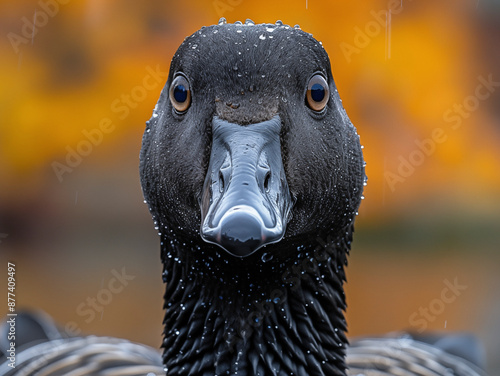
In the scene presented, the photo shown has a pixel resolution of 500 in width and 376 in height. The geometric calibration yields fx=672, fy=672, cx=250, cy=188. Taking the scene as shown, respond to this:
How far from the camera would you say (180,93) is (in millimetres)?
3504

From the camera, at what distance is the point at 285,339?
12.1 feet

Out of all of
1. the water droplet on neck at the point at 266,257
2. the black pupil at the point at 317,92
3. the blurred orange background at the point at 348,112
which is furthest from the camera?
the blurred orange background at the point at 348,112

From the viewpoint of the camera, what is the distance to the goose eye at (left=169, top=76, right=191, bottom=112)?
3.48m

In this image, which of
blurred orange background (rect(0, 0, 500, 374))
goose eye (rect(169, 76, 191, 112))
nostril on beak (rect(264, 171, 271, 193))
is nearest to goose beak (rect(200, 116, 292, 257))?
nostril on beak (rect(264, 171, 271, 193))

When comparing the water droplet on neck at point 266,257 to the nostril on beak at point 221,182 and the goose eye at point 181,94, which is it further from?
the goose eye at point 181,94

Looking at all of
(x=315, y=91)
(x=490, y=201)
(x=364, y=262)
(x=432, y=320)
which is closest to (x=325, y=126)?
(x=315, y=91)

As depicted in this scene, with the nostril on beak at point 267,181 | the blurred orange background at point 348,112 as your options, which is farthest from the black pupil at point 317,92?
the blurred orange background at point 348,112

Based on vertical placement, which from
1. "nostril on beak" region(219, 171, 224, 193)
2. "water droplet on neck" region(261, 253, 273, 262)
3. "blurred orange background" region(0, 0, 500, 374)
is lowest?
"water droplet on neck" region(261, 253, 273, 262)

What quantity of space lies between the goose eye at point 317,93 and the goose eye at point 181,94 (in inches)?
24.5

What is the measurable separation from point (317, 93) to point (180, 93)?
28.2 inches

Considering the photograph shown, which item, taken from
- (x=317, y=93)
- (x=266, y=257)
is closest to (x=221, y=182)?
(x=266, y=257)

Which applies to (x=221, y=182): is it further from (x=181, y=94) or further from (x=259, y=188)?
(x=181, y=94)

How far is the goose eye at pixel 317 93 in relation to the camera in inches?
137

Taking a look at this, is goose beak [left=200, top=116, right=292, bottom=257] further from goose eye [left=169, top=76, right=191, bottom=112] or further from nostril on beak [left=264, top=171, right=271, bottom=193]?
goose eye [left=169, top=76, right=191, bottom=112]
